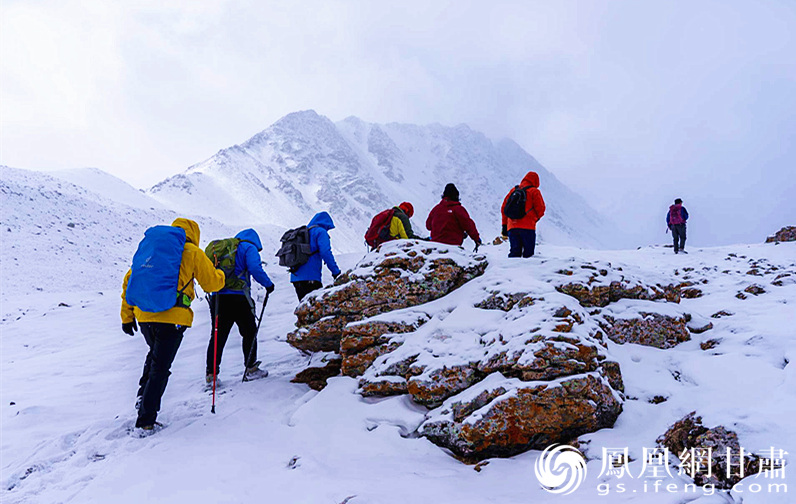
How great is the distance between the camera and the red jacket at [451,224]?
7.99m

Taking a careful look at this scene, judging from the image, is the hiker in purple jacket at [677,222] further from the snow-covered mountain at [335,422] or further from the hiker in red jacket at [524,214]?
the hiker in red jacket at [524,214]

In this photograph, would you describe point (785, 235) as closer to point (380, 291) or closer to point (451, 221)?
point (451, 221)

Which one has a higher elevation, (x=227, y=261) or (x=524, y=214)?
(x=524, y=214)

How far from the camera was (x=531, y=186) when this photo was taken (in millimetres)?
8117

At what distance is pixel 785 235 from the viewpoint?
1952 cm

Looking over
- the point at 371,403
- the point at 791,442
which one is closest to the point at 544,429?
the point at 791,442

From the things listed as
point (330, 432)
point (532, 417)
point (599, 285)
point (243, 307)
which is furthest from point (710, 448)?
point (243, 307)

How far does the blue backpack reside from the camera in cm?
481

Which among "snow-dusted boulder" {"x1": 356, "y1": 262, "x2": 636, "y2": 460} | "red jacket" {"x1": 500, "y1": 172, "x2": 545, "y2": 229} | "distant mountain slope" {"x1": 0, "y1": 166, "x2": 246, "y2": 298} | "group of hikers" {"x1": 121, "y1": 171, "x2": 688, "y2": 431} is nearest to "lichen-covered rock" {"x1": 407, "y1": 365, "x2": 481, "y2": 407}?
"snow-dusted boulder" {"x1": 356, "y1": 262, "x2": 636, "y2": 460}

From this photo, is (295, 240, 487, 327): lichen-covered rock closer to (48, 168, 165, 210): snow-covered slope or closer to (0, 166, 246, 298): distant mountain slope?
(0, 166, 246, 298): distant mountain slope

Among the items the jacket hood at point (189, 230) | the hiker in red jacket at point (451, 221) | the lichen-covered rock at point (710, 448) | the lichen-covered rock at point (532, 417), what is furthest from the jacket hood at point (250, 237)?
the lichen-covered rock at point (710, 448)

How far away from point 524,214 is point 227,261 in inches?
216

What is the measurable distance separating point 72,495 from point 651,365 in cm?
651

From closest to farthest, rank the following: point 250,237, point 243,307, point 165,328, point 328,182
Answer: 1. point 165,328
2. point 243,307
3. point 250,237
4. point 328,182
